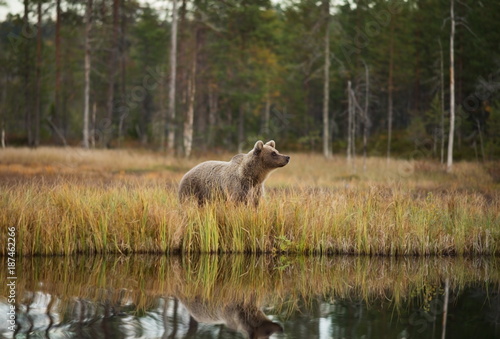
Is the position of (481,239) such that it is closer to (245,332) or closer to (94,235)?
(245,332)

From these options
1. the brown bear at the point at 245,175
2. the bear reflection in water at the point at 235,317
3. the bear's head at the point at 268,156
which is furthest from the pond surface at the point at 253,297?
the bear's head at the point at 268,156

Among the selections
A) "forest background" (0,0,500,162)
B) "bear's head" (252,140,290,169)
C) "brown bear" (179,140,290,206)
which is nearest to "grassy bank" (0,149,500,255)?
"brown bear" (179,140,290,206)

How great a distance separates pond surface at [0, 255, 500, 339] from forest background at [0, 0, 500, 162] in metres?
16.9

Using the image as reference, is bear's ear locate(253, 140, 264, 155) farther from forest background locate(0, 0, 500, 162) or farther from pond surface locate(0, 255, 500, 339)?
forest background locate(0, 0, 500, 162)

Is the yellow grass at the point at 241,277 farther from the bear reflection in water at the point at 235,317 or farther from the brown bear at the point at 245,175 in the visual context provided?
the brown bear at the point at 245,175

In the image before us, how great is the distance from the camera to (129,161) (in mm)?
21578

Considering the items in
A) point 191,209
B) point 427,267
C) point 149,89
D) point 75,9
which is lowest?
point 427,267

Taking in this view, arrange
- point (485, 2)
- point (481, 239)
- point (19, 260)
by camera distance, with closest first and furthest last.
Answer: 1. point (19, 260)
2. point (481, 239)
3. point (485, 2)

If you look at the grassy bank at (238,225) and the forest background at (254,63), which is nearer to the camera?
the grassy bank at (238,225)

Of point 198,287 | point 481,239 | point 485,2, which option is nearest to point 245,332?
point 198,287

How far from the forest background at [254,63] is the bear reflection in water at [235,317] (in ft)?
62.2

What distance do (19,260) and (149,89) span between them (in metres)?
41.5

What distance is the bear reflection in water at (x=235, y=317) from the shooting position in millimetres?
5195

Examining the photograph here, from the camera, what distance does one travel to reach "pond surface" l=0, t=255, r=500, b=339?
523cm
